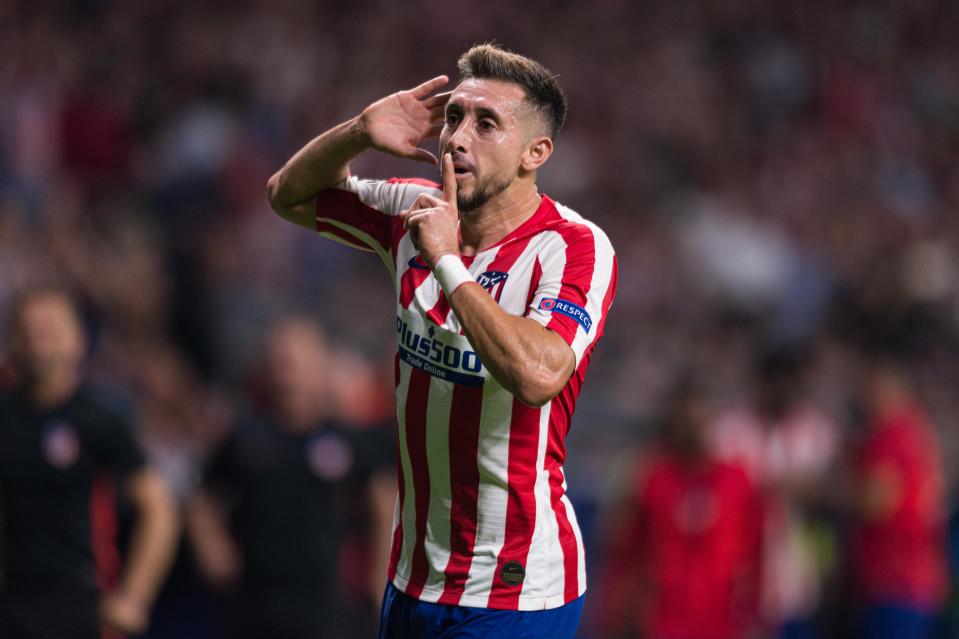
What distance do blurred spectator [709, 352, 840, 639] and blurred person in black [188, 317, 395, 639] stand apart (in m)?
2.52

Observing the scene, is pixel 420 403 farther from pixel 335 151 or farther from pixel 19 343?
pixel 19 343

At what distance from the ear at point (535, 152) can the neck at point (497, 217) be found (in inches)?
2.0

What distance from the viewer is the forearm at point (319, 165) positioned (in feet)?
13.4

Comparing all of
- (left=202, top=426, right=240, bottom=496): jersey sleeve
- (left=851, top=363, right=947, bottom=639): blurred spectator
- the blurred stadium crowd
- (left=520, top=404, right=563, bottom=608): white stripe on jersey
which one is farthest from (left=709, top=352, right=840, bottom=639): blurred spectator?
(left=520, top=404, right=563, bottom=608): white stripe on jersey

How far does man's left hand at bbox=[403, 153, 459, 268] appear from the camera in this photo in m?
3.57

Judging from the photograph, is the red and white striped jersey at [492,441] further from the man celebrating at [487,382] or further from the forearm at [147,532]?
the forearm at [147,532]

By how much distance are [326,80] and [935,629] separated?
261 inches

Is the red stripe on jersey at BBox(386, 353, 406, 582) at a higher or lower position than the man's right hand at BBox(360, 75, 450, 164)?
lower

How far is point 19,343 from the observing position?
5.65 m

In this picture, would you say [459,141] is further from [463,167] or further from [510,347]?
[510,347]

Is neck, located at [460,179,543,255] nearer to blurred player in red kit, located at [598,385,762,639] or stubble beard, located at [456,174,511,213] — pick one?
stubble beard, located at [456,174,511,213]

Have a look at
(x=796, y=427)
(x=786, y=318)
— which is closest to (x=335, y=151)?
(x=796, y=427)

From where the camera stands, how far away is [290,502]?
→ 714 centimetres

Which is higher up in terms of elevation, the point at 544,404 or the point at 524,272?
the point at 524,272
